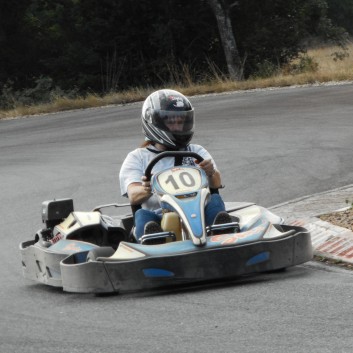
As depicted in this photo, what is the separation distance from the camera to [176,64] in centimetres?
3503

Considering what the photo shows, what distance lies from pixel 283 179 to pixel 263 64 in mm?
19073

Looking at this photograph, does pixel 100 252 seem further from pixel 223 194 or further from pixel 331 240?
pixel 223 194

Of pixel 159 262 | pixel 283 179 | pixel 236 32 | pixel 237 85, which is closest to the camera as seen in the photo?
pixel 159 262

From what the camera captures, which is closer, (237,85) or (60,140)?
(60,140)

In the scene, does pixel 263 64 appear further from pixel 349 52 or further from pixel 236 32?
pixel 349 52

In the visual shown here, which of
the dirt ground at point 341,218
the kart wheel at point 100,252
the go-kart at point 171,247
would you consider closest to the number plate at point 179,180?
the go-kart at point 171,247

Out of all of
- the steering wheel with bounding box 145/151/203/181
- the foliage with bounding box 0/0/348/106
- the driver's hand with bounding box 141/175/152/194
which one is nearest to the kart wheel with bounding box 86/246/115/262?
the driver's hand with bounding box 141/175/152/194

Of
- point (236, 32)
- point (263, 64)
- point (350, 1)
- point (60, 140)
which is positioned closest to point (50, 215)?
point (60, 140)

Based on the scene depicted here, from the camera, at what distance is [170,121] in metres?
9.22

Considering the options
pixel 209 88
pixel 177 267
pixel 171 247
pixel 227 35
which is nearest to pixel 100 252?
pixel 171 247

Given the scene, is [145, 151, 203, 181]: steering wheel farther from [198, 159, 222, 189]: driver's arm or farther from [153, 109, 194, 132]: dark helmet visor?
[153, 109, 194, 132]: dark helmet visor

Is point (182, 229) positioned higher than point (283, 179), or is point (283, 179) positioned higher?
point (182, 229)

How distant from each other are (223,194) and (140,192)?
4.67 metres

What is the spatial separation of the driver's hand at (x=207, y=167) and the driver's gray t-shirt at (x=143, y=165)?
0.06 meters
